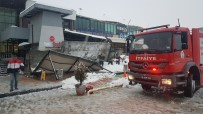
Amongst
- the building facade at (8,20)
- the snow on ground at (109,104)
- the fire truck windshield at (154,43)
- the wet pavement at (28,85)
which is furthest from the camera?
the building facade at (8,20)

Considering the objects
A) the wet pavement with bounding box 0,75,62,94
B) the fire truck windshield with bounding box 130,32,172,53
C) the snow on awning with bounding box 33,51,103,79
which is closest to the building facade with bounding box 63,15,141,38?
the snow on awning with bounding box 33,51,103,79

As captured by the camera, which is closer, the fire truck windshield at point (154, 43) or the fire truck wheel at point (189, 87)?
the fire truck windshield at point (154, 43)

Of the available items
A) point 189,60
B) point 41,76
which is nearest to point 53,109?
point 189,60

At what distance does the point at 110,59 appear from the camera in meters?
26.9

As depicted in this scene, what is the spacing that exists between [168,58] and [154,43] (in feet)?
3.18

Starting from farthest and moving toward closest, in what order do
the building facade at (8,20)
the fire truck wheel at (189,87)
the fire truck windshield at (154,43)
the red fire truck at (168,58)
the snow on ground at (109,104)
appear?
the building facade at (8,20), the fire truck wheel at (189,87), the fire truck windshield at (154,43), the red fire truck at (168,58), the snow on ground at (109,104)

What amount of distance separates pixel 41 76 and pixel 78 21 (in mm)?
17530

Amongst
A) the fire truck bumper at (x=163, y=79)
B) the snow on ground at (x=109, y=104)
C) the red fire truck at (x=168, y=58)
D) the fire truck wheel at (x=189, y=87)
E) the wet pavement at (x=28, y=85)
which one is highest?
the red fire truck at (x=168, y=58)

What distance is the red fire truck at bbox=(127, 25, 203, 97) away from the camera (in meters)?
8.52

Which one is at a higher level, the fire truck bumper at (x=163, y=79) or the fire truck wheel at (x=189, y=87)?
the fire truck bumper at (x=163, y=79)

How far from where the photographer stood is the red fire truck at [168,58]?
28.0ft

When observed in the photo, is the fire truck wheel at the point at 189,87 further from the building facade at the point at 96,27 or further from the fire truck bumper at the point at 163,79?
the building facade at the point at 96,27

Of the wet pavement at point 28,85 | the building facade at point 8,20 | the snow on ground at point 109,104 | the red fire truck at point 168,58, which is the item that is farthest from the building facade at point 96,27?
Answer: the red fire truck at point 168,58

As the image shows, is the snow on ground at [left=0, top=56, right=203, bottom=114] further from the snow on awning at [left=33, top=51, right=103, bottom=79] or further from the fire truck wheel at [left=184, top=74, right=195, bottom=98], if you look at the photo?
the snow on awning at [left=33, top=51, right=103, bottom=79]
